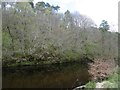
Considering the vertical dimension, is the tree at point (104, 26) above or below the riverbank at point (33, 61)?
above

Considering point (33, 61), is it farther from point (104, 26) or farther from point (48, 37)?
point (104, 26)

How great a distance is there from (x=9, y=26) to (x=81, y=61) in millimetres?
11241

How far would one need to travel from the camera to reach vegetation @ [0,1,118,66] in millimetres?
27906

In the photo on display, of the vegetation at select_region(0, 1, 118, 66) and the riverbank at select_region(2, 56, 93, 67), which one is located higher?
the vegetation at select_region(0, 1, 118, 66)

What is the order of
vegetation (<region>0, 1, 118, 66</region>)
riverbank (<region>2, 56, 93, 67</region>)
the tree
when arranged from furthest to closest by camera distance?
the tree
vegetation (<region>0, 1, 118, 66</region>)
riverbank (<region>2, 56, 93, 67</region>)

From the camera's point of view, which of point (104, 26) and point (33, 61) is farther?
point (104, 26)

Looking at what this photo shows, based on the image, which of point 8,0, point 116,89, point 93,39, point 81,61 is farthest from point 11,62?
point 116,89

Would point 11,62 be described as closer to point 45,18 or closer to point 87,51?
point 45,18

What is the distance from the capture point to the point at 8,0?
27.3 m

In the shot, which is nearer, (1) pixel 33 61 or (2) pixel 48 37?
(1) pixel 33 61

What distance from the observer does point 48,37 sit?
3162 cm

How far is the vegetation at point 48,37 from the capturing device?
2791 cm

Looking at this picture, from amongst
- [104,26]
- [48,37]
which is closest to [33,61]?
[48,37]

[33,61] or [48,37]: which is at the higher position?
[48,37]
